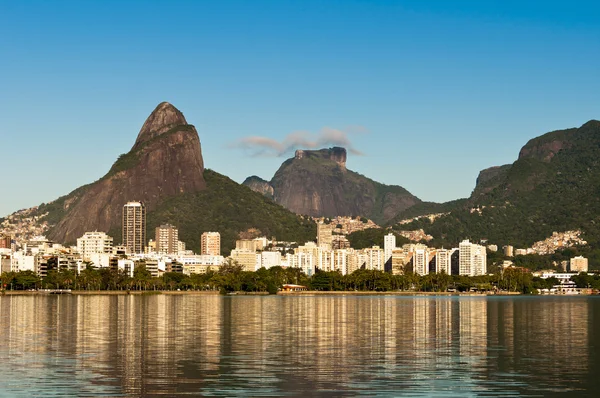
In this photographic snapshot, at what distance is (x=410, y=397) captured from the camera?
110 ft

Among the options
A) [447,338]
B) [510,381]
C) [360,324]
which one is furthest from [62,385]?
[360,324]

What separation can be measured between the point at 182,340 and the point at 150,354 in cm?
963

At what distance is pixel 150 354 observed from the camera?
4884 centimetres

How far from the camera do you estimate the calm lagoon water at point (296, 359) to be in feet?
119

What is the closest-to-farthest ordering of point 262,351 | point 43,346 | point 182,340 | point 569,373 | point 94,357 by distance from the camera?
point 569,373
point 94,357
point 262,351
point 43,346
point 182,340

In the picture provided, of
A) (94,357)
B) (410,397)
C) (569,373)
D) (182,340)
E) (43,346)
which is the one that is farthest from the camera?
(182,340)

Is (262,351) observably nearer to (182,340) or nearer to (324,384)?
(182,340)

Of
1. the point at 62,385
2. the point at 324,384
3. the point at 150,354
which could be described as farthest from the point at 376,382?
the point at 150,354

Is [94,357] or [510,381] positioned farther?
[94,357]

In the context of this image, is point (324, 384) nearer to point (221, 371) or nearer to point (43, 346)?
point (221, 371)

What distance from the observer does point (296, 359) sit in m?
46.5

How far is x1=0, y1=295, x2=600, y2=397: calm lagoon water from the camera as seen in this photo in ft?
119

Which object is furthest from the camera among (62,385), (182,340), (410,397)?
(182,340)

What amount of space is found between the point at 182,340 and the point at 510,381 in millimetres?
25527
